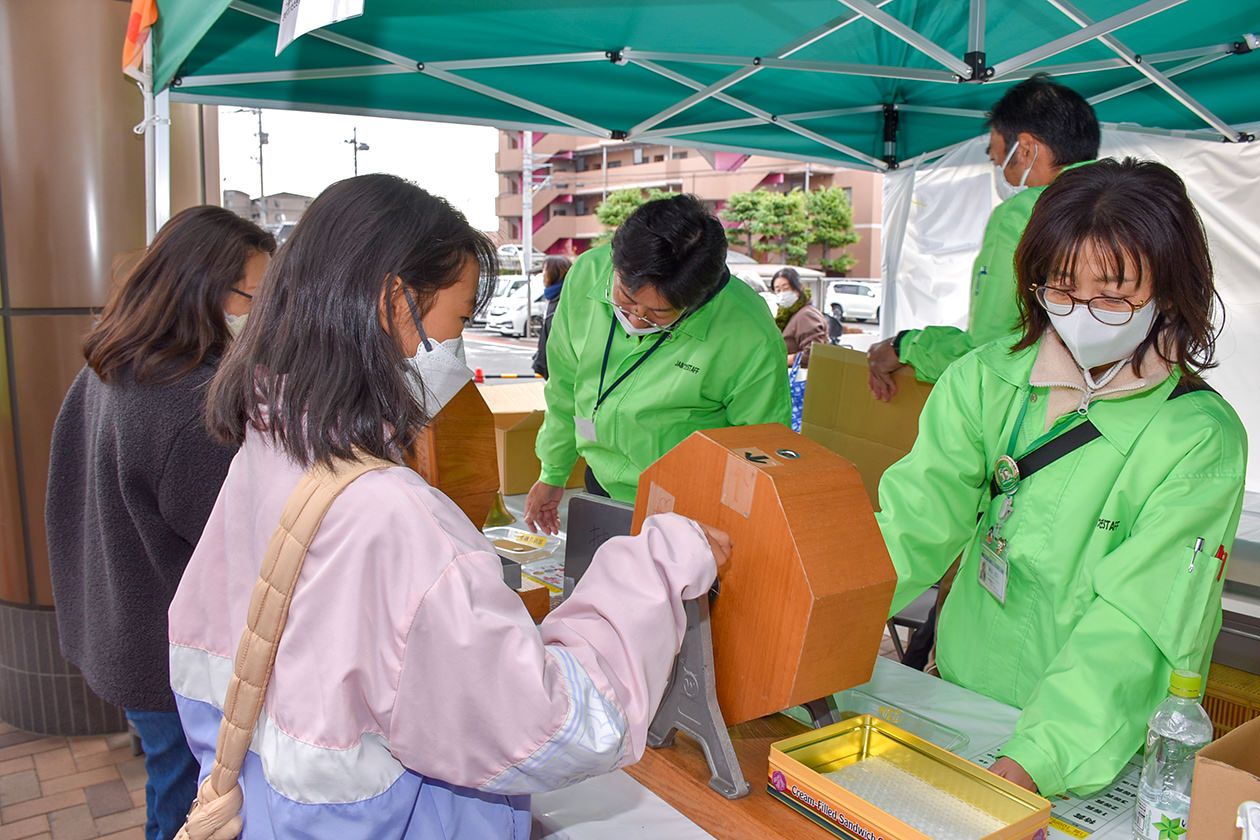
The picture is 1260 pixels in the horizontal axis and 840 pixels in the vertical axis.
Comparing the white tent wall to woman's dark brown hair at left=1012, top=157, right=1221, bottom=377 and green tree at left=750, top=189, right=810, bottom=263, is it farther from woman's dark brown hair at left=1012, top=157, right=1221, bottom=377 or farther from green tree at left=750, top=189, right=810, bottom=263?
green tree at left=750, top=189, right=810, bottom=263

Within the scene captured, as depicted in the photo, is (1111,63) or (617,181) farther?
(617,181)

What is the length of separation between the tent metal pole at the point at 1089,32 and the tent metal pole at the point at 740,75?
0.45m

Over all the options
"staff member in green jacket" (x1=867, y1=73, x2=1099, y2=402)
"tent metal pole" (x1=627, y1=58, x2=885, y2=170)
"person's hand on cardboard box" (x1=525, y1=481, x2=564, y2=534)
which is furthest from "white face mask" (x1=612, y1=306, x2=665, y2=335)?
"tent metal pole" (x1=627, y1=58, x2=885, y2=170)

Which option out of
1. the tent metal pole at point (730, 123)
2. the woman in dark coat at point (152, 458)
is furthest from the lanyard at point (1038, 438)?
the tent metal pole at point (730, 123)

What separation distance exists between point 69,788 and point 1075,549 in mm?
2945

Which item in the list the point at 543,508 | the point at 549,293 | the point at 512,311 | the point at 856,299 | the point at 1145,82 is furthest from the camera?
the point at 856,299

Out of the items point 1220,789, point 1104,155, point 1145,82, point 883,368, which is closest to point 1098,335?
point 1220,789

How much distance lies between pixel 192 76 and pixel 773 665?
2.80 meters

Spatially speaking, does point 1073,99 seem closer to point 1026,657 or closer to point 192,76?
point 1026,657

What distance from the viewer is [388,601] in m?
0.83

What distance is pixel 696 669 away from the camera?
3.98 feet

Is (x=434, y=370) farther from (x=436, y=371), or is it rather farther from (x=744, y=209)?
(x=744, y=209)

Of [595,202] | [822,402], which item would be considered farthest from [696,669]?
[595,202]

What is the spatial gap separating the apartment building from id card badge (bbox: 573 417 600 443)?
29935 mm
